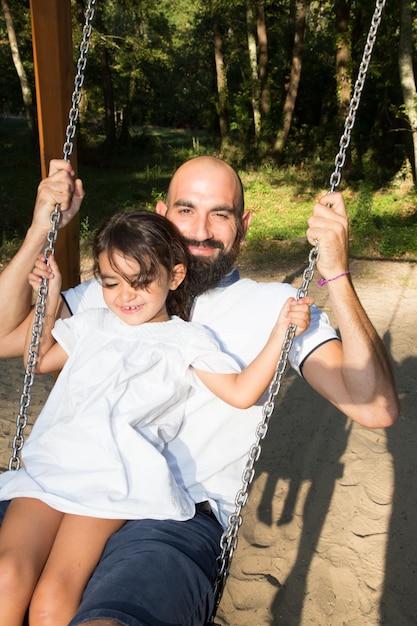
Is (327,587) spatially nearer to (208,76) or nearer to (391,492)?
(391,492)

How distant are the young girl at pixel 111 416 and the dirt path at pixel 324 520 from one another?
132 centimetres

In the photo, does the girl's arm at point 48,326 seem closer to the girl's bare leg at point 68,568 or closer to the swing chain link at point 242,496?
the girl's bare leg at point 68,568

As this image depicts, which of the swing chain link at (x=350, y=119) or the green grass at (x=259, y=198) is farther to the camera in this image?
the green grass at (x=259, y=198)

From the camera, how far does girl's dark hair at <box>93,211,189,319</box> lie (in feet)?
5.80

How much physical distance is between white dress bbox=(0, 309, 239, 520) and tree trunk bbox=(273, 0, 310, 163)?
14641 millimetres

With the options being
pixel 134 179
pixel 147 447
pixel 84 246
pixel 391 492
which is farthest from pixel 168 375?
pixel 134 179

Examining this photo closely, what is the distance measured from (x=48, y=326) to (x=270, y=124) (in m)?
17.0

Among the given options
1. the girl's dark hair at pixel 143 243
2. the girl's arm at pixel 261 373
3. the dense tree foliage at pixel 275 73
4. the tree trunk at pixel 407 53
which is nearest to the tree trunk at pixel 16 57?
the dense tree foliage at pixel 275 73

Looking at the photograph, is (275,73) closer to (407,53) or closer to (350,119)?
(407,53)

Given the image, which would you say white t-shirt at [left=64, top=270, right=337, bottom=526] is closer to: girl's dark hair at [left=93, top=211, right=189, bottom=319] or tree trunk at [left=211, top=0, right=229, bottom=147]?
girl's dark hair at [left=93, top=211, right=189, bottom=319]

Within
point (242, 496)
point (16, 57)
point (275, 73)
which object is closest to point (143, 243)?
point (242, 496)

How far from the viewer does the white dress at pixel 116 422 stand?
62.3 inches

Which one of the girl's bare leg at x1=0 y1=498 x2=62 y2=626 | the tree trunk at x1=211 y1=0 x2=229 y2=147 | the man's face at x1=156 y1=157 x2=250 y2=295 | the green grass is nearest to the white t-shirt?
the man's face at x1=156 y1=157 x2=250 y2=295

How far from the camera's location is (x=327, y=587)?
109 inches
